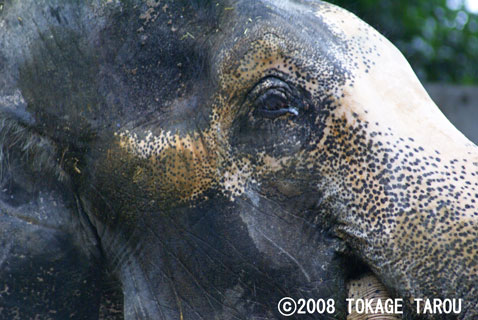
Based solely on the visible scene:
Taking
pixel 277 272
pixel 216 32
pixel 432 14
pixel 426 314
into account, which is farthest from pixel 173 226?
pixel 432 14

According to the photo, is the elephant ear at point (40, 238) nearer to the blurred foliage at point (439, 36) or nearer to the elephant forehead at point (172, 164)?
the elephant forehead at point (172, 164)

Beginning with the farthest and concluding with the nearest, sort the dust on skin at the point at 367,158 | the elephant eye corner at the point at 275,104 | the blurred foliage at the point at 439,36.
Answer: the blurred foliage at the point at 439,36, the elephant eye corner at the point at 275,104, the dust on skin at the point at 367,158

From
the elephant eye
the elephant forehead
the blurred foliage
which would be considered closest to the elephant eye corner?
the elephant eye

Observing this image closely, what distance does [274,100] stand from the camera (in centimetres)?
231

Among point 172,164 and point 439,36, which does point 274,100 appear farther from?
point 439,36

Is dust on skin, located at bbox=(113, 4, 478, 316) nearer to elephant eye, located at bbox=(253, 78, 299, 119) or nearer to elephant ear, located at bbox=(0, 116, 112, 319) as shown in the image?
elephant eye, located at bbox=(253, 78, 299, 119)

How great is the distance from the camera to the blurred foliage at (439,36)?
8.41 metres

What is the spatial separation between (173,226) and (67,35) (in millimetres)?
703

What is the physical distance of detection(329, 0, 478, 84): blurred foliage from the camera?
8414 mm

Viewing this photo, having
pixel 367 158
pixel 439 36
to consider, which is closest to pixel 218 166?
pixel 367 158

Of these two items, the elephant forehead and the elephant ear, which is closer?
the elephant forehead

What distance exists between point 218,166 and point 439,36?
7.27 meters

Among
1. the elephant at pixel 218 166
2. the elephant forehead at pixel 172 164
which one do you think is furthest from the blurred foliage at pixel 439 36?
the elephant forehead at pixel 172 164

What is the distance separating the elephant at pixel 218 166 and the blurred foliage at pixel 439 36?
6027mm
